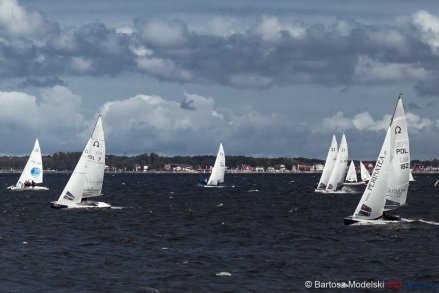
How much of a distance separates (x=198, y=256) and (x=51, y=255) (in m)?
7.73

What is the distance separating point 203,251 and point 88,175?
36.2 meters

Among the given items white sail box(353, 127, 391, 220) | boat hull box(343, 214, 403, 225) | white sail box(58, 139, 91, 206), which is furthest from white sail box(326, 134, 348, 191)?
white sail box(353, 127, 391, 220)

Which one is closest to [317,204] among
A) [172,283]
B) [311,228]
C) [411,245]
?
[311,228]

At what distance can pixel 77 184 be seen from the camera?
86.4 m

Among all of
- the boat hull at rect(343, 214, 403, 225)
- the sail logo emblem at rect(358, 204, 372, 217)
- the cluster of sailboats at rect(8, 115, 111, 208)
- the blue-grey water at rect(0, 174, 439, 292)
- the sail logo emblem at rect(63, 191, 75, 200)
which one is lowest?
the blue-grey water at rect(0, 174, 439, 292)

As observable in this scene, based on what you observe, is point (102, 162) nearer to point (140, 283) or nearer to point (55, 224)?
point (55, 224)

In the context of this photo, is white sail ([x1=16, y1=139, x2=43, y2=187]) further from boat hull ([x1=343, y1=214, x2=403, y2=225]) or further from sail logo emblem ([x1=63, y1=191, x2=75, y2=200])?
boat hull ([x1=343, y1=214, x2=403, y2=225])

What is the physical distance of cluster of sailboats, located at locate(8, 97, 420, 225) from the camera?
6562 cm

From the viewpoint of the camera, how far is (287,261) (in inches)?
1890

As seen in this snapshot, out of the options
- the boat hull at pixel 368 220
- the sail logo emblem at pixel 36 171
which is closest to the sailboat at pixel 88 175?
the boat hull at pixel 368 220

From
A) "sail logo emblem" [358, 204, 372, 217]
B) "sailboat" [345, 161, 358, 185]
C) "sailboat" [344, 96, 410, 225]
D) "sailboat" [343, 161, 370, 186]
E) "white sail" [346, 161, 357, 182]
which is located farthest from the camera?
"white sail" [346, 161, 357, 182]

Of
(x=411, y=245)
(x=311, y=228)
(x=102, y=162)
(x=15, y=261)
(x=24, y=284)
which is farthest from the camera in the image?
(x=102, y=162)

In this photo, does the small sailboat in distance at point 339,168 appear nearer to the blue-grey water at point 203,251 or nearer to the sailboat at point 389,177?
the blue-grey water at point 203,251

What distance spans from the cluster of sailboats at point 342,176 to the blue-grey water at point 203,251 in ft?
5.31
